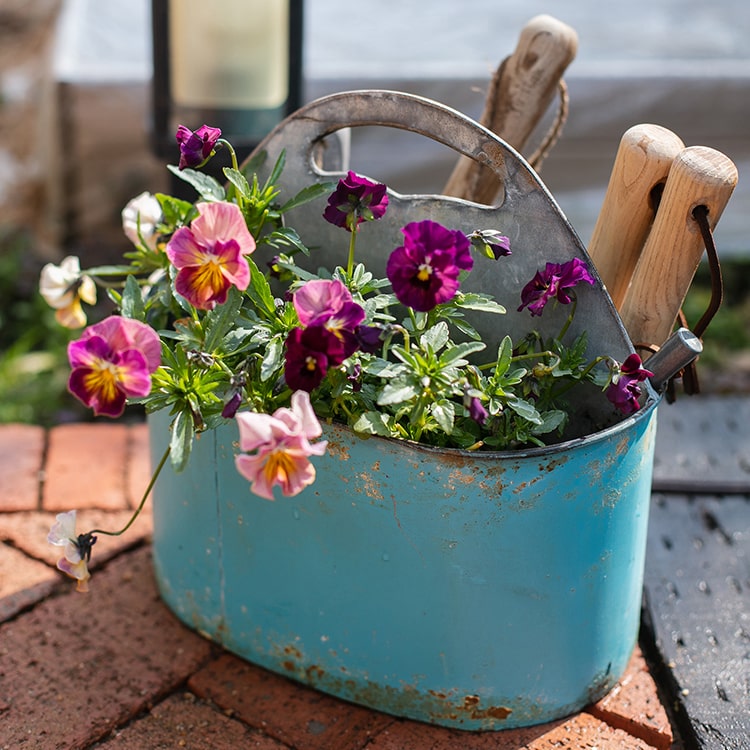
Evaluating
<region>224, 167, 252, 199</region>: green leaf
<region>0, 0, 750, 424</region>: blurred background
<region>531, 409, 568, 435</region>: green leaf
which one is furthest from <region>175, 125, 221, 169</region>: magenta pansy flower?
<region>0, 0, 750, 424</region>: blurred background

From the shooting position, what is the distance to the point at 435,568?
113 centimetres

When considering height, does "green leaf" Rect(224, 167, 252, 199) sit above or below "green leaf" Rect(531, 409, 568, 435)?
above

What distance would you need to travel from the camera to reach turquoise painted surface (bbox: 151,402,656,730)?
109cm

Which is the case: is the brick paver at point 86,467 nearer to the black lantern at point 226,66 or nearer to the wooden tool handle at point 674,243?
the black lantern at point 226,66

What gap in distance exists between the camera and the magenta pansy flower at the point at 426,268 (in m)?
0.96

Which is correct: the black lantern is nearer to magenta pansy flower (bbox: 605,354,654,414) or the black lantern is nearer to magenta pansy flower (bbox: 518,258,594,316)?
magenta pansy flower (bbox: 518,258,594,316)

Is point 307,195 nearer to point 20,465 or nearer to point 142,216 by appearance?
point 142,216

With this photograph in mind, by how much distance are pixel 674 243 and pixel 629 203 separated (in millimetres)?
75

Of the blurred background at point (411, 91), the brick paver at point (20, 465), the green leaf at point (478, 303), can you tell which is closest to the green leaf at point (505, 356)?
the green leaf at point (478, 303)

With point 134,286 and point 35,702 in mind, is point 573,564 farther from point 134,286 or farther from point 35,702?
point 35,702

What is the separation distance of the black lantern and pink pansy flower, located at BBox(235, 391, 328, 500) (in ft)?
2.85

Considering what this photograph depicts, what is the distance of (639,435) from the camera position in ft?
3.69

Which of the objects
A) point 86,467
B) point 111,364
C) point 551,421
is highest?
point 111,364

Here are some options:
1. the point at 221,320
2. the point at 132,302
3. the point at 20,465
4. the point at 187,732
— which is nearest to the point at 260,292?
the point at 221,320
